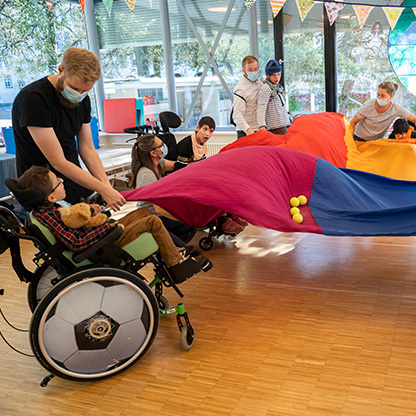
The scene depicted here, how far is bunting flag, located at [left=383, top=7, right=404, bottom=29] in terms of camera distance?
5799 millimetres

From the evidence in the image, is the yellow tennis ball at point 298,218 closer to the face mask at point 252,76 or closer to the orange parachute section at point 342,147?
the orange parachute section at point 342,147

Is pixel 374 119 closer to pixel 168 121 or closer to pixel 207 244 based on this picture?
pixel 168 121

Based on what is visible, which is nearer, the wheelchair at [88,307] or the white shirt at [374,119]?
the wheelchair at [88,307]

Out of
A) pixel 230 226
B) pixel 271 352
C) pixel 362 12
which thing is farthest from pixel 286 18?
pixel 271 352

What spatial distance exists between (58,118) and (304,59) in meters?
4.94

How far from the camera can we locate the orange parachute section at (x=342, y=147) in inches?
156

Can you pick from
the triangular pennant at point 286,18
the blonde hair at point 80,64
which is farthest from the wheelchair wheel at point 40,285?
the triangular pennant at point 286,18

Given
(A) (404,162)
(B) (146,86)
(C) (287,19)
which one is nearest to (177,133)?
(B) (146,86)

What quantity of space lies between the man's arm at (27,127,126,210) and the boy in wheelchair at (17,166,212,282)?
0.24ft

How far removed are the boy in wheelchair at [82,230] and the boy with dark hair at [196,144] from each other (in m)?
1.60

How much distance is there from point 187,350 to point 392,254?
177 cm

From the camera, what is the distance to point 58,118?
244 centimetres

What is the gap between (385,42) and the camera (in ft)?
20.2

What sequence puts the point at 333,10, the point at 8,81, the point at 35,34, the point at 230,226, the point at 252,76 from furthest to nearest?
the point at 35,34
the point at 8,81
the point at 333,10
the point at 252,76
the point at 230,226
